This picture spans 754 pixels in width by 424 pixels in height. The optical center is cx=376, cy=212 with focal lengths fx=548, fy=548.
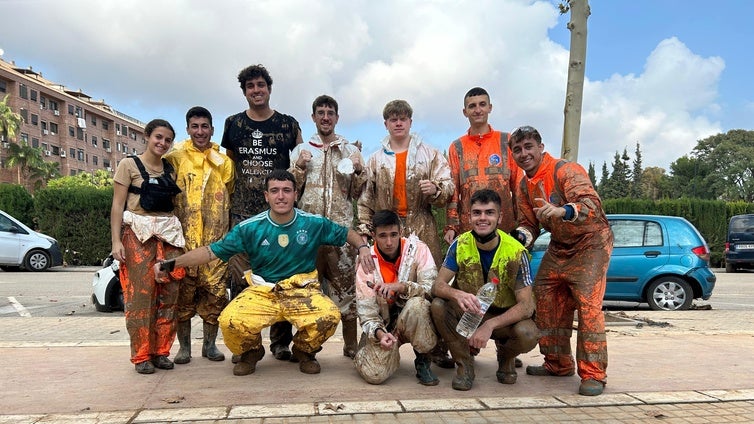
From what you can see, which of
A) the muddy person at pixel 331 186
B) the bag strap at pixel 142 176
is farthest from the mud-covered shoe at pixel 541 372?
the bag strap at pixel 142 176

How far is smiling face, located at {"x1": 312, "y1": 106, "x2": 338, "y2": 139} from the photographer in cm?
468

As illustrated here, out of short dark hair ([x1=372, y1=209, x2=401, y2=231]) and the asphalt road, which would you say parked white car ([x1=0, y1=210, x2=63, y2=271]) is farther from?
short dark hair ([x1=372, y1=209, x2=401, y2=231])

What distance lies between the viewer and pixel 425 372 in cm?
401

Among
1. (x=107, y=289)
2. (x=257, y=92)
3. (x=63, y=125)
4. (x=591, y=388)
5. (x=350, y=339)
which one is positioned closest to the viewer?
(x=591, y=388)

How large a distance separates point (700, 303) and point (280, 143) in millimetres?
8788

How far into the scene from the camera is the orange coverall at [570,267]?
150 inches

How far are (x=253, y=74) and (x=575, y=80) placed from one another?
3983 mm

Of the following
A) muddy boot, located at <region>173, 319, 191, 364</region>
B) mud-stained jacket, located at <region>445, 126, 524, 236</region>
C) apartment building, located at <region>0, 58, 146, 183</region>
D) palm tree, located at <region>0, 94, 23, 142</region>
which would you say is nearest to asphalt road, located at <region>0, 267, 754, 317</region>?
muddy boot, located at <region>173, 319, 191, 364</region>

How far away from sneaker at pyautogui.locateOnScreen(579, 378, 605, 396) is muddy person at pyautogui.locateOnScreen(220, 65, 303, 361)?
7.89 feet

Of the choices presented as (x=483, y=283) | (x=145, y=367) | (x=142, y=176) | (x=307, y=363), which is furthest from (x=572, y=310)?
(x=142, y=176)

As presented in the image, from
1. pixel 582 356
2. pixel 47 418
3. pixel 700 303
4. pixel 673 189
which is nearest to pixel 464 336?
pixel 582 356

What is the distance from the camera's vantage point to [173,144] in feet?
15.4

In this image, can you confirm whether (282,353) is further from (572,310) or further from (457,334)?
(572,310)

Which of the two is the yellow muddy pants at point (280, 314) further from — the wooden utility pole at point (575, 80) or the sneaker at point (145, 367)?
the wooden utility pole at point (575, 80)
